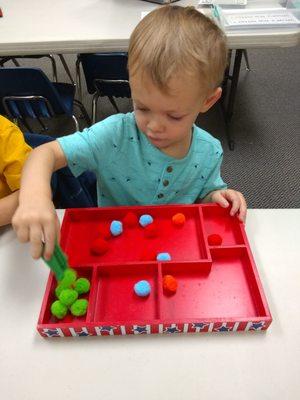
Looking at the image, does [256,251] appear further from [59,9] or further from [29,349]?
[59,9]

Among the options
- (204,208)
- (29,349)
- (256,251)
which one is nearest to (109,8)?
(204,208)

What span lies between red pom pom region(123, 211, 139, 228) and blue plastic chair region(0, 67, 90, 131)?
88cm

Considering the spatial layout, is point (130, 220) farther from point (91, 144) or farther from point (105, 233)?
point (91, 144)

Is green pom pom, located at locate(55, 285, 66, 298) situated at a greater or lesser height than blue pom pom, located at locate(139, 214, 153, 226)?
lesser

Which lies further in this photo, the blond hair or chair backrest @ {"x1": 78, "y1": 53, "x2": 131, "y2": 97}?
chair backrest @ {"x1": 78, "y1": 53, "x2": 131, "y2": 97}

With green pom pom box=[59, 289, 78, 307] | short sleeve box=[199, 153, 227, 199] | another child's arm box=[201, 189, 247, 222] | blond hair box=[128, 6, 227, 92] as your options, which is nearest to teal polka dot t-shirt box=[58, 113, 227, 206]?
short sleeve box=[199, 153, 227, 199]

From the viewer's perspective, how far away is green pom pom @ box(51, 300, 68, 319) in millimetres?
537

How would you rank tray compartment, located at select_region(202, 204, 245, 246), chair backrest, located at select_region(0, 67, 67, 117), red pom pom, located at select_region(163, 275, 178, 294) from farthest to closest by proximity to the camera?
1. chair backrest, located at select_region(0, 67, 67, 117)
2. tray compartment, located at select_region(202, 204, 245, 246)
3. red pom pom, located at select_region(163, 275, 178, 294)

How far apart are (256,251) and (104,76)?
132 cm

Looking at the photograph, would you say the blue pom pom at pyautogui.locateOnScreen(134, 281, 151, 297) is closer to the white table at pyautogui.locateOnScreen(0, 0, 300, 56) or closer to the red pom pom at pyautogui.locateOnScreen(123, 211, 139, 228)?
the red pom pom at pyautogui.locateOnScreen(123, 211, 139, 228)

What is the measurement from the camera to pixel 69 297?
0.54 metres

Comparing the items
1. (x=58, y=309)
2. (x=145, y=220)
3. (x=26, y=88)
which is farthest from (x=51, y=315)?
(x=26, y=88)

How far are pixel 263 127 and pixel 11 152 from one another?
5.88 ft

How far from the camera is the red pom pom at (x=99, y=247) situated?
2.11 ft
